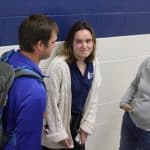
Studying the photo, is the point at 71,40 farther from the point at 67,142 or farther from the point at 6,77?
the point at 6,77

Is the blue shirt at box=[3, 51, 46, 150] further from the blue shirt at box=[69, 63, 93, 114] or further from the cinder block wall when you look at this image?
the cinder block wall

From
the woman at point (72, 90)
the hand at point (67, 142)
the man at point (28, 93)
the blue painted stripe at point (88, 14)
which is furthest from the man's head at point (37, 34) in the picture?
the hand at point (67, 142)

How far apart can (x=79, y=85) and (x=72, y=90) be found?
2.3 inches

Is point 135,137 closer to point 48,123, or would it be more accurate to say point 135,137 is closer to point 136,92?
point 136,92

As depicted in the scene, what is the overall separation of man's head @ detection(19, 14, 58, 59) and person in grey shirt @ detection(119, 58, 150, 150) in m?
1.08

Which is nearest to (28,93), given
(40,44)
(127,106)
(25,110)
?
(25,110)

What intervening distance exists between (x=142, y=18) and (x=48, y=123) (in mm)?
1253

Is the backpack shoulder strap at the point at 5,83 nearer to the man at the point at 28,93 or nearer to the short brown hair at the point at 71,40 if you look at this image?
the man at the point at 28,93

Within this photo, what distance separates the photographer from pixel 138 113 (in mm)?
2529

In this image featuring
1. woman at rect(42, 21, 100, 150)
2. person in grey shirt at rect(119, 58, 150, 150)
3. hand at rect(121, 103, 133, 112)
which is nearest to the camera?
woman at rect(42, 21, 100, 150)

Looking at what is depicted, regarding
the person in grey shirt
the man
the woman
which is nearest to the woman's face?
the woman

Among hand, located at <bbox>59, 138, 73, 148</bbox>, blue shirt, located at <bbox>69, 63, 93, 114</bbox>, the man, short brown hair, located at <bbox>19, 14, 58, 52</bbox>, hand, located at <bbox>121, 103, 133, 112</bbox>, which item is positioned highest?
short brown hair, located at <bbox>19, 14, 58, 52</bbox>

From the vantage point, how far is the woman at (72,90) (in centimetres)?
228

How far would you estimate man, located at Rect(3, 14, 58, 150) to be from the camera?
147 centimetres
